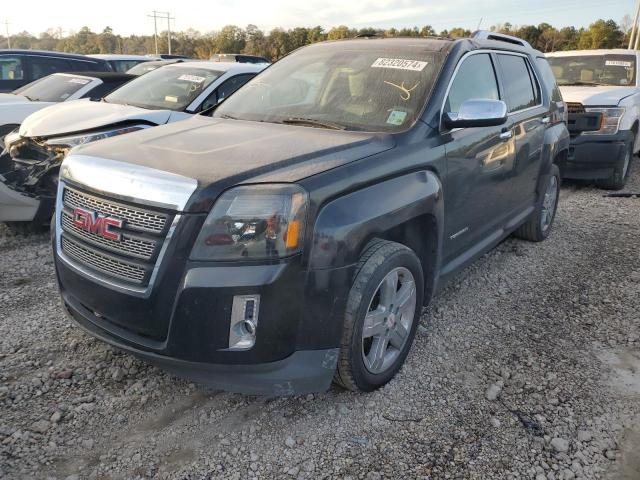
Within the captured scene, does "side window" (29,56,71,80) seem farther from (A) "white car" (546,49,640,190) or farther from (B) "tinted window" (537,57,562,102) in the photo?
(A) "white car" (546,49,640,190)

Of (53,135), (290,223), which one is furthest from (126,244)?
(53,135)

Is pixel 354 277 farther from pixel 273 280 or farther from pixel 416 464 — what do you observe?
pixel 416 464

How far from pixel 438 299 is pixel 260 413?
185cm

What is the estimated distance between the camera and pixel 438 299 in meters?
4.01

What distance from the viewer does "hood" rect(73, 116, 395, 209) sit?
7.41ft

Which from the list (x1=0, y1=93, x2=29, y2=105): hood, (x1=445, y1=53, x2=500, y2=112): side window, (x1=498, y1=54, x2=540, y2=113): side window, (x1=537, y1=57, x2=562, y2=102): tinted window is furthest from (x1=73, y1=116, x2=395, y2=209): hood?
(x1=0, y1=93, x2=29, y2=105): hood

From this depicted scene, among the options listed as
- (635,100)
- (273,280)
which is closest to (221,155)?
(273,280)

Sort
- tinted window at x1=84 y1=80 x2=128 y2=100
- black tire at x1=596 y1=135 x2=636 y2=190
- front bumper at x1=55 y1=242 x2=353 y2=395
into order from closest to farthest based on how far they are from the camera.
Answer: front bumper at x1=55 y1=242 x2=353 y2=395, tinted window at x1=84 y1=80 x2=128 y2=100, black tire at x1=596 y1=135 x2=636 y2=190

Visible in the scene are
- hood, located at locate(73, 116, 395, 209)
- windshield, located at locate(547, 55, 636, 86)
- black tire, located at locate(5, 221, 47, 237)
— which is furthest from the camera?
windshield, located at locate(547, 55, 636, 86)

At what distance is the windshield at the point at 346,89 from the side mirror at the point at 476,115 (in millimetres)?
207

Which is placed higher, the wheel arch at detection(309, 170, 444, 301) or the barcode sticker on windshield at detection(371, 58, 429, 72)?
the barcode sticker on windshield at detection(371, 58, 429, 72)

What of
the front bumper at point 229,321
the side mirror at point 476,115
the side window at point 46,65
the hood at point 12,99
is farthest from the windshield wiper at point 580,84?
the side window at point 46,65

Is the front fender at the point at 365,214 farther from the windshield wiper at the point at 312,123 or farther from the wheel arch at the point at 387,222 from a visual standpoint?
the windshield wiper at the point at 312,123

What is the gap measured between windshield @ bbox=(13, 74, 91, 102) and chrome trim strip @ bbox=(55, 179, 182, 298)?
4.66m
